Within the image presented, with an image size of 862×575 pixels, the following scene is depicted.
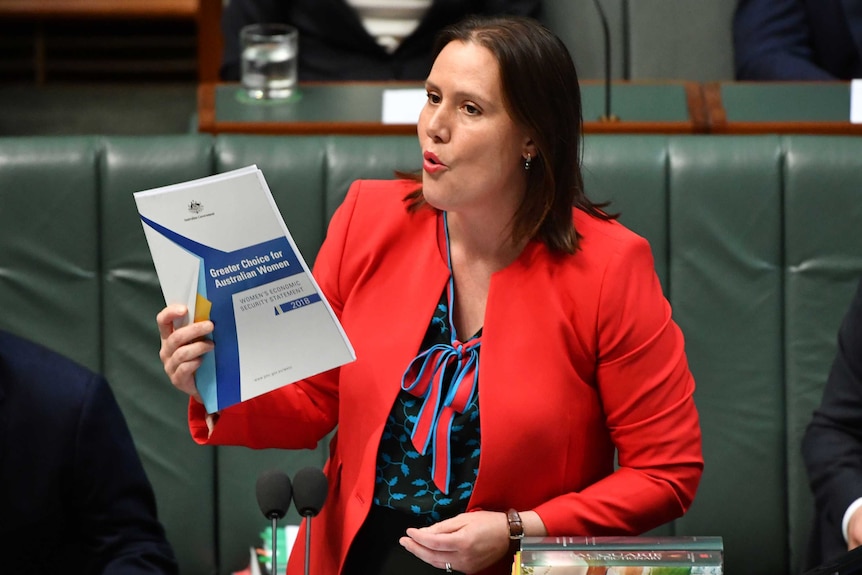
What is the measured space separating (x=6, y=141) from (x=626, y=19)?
190 centimetres

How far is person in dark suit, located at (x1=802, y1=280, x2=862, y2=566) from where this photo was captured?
6.30ft

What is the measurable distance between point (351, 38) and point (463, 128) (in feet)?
6.49

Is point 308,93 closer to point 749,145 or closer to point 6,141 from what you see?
point 6,141

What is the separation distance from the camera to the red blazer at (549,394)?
65.6 inches

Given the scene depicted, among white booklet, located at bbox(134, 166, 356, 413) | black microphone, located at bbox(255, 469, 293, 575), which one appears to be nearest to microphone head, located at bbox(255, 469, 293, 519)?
black microphone, located at bbox(255, 469, 293, 575)

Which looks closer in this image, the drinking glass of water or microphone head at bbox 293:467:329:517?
microphone head at bbox 293:467:329:517

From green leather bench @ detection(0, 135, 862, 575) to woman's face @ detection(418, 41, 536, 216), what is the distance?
2.83 feet

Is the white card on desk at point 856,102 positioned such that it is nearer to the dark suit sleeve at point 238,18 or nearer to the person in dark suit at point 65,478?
the dark suit sleeve at point 238,18

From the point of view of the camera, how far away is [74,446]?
64.9 inches

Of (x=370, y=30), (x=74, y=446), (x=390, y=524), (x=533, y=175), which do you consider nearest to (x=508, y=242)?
(x=533, y=175)

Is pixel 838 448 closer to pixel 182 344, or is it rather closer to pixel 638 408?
pixel 638 408

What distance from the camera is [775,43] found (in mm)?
3498

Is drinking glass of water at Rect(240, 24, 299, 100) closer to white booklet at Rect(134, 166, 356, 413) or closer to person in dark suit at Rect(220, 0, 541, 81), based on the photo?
person in dark suit at Rect(220, 0, 541, 81)

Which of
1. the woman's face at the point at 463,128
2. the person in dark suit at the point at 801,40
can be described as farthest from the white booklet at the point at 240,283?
the person in dark suit at the point at 801,40
